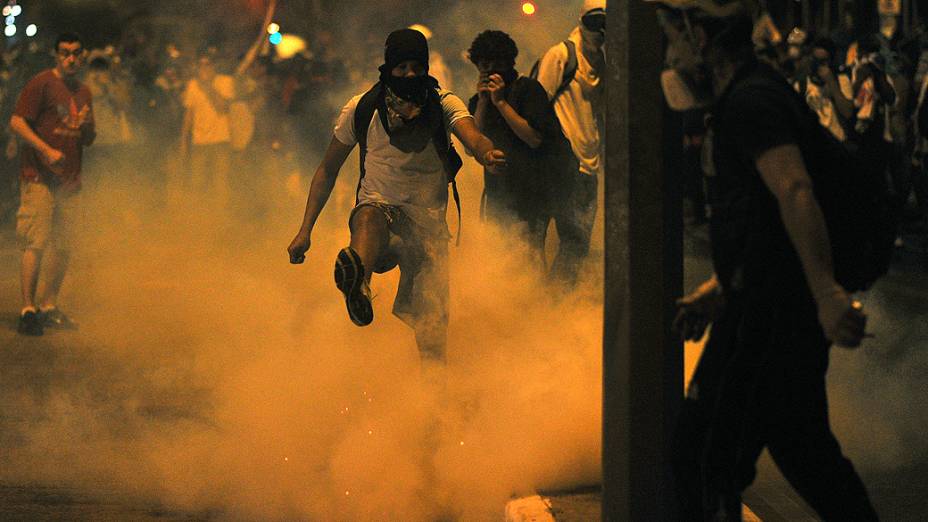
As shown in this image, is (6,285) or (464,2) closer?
(6,285)

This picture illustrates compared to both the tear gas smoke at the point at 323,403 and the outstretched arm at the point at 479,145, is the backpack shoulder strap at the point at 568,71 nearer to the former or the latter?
the tear gas smoke at the point at 323,403

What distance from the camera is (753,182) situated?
3832 millimetres

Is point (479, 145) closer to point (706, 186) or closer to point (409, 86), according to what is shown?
point (409, 86)

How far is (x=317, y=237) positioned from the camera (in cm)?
1213

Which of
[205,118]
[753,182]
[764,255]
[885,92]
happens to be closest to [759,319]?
[764,255]

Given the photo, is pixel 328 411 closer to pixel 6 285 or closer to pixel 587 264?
pixel 587 264

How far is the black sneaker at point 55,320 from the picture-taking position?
1016cm

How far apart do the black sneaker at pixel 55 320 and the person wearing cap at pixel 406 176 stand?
392cm

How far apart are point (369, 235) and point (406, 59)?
2.18 ft

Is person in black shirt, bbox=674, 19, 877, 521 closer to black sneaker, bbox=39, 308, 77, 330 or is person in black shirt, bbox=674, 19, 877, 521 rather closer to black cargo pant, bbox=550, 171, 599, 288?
black cargo pant, bbox=550, 171, 599, 288

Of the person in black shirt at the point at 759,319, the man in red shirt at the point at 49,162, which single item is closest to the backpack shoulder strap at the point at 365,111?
the person in black shirt at the point at 759,319

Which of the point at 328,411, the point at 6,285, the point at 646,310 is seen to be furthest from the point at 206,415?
the point at 6,285

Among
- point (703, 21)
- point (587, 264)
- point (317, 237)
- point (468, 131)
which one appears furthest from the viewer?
point (317, 237)

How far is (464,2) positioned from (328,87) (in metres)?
2.23
